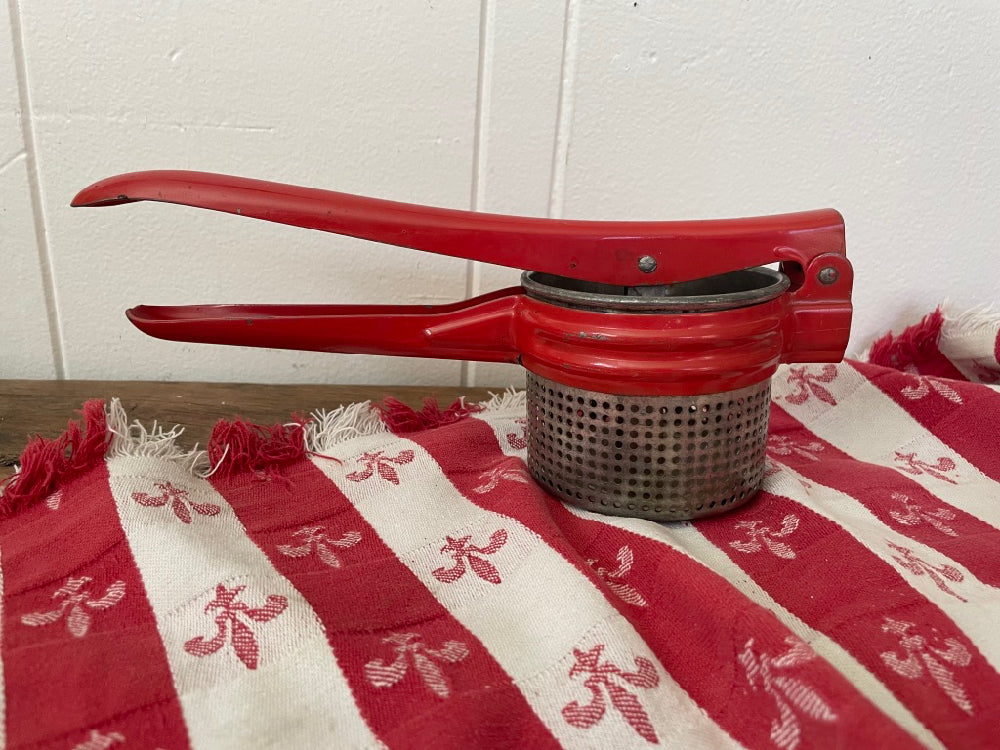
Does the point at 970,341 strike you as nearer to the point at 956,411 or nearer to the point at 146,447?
the point at 956,411

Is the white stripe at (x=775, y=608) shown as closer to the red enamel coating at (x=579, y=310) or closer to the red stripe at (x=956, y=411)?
the red enamel coating at (x=579, y=310)

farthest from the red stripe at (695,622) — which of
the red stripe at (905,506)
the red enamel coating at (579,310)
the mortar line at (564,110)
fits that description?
the mortar line at (564,110)

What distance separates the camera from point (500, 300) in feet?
2.16

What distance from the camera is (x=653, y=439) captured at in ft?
1.98

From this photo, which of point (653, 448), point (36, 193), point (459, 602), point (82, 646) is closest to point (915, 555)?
point (653, 448)

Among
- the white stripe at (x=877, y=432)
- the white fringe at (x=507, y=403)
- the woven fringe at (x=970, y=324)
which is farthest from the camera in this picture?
the woven fringe at (x=970, y=324)

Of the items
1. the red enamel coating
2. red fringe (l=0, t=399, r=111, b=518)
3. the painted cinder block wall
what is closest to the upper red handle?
the red enamel coating

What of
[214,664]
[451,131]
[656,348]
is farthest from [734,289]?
[214,664]

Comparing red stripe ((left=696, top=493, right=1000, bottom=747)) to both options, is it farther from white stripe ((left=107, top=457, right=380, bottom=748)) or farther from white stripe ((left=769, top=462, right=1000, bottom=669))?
white stripe ((left=107, top=457, right=380, bottom=748))

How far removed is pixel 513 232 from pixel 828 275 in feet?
0.81

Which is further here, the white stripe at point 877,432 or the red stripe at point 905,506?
the white stripe at point 877,432

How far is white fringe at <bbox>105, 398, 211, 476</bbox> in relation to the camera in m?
0.66

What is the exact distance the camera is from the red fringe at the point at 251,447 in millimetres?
688

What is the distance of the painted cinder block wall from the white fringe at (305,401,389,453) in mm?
176
